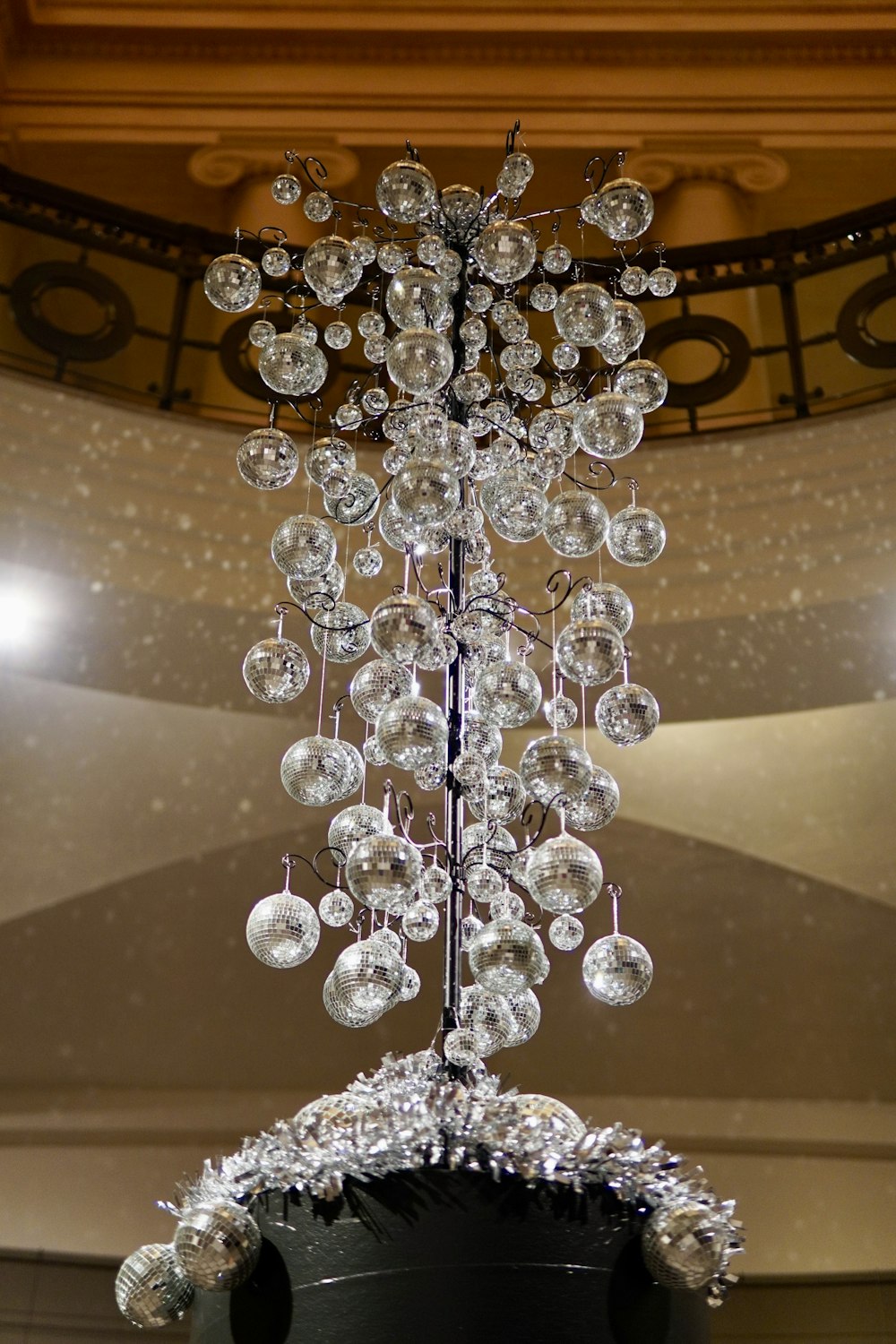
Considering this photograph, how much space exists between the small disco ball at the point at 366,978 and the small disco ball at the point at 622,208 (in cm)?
173

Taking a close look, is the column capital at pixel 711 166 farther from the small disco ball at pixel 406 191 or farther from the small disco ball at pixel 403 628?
the small disco ball at pixel 403 628

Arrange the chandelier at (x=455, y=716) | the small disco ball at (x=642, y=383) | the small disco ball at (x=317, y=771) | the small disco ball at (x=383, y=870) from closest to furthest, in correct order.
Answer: the chandelier at (x=455, y=716) → the small disco ball at (x=383, y=870) → the small disco ball at (x=317, y=771) → the small disco ball at (x=642, y=383)

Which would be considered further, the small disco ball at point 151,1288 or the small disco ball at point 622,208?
the small disco ball at point 622,208

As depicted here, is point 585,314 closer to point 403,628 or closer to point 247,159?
point 403,628

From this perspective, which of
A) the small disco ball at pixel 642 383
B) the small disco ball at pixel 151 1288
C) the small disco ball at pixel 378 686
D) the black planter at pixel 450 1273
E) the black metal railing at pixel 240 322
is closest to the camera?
the black planter at pixel 450 1273

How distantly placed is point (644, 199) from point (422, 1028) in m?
5.07

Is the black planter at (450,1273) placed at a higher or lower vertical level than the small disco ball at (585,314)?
lower

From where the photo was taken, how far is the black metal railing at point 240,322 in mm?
6492

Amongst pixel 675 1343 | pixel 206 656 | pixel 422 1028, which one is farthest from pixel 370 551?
pixel 422 1028

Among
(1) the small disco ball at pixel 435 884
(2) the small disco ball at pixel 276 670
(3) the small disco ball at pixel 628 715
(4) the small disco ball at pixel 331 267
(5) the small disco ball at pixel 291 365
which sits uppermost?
(4) the small disco ball at pixel 331 267

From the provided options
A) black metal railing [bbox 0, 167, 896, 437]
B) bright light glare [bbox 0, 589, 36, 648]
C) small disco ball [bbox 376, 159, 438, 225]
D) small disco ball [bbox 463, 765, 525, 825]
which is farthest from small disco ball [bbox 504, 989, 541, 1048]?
black metal railing [bbox 0, 167, 896, 437]

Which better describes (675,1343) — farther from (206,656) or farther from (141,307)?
(141,307)

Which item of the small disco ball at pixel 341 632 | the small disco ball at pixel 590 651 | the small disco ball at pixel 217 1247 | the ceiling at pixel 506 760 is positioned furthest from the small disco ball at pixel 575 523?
the ceiling at pixel 506 760

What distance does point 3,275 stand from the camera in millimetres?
6770
